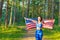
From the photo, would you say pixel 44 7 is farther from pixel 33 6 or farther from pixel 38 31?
Result: pixel 38 31

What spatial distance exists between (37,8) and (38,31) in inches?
2155

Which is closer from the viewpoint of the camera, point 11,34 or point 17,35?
point 17,35

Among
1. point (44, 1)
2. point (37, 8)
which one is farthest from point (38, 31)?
point (37, 8)

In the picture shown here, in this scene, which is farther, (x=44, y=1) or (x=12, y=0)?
(x=44, y=1)

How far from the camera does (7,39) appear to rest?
14.5 meters

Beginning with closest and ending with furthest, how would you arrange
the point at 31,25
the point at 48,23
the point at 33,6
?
the point at 31,25 → the point at 48,23 → the point at 33,6

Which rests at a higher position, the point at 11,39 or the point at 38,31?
the point at 38,31

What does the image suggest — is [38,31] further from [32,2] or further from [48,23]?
[32,2]

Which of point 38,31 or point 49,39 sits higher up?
point 38,31

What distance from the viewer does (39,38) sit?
10.8 metres

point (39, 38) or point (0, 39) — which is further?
point (0, 39)

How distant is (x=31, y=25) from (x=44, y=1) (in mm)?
43924

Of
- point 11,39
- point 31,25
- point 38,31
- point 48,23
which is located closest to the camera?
point 38,31

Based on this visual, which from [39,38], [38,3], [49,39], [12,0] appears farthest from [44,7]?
[39,38]
